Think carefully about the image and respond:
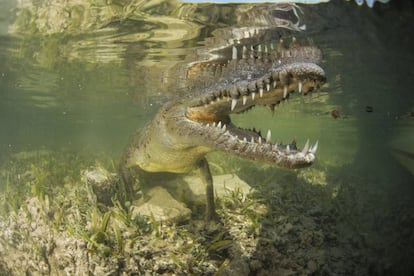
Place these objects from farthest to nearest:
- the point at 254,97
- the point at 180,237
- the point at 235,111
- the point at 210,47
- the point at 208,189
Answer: the point at 210,47 < the point at 208,189 < the point at 180,237 < the point at 235,111 < the point at 254,97

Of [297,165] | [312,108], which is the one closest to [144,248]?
[297,165]

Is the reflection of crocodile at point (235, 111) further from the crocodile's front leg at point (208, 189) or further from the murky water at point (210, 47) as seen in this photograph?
the murky water at point (210, 47)

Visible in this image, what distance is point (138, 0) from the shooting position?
604 cm

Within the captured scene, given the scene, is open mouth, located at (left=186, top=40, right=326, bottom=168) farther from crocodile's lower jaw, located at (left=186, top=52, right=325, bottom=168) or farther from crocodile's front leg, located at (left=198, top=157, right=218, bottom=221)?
crocodile's front leg, located at (left=198, top=157, right=218, bottom=221)

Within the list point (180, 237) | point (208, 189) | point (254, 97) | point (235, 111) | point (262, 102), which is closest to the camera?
point (254, 97)

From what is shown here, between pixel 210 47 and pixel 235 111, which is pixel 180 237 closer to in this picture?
pixel 235 111

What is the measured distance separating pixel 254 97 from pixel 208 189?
98.3 inches

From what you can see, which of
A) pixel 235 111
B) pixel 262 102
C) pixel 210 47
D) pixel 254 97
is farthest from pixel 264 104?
pixel 210 47

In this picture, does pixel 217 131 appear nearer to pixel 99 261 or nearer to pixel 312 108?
pixel 99 261

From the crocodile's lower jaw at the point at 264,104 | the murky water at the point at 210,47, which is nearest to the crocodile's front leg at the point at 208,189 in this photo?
the crocodile's lower jaw at the point at 264,104

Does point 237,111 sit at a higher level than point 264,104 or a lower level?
lower

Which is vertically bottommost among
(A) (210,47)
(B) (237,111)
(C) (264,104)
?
(B) (237,111)

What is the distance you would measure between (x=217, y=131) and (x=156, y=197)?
2587 mm

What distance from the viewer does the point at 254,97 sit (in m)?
3.75
